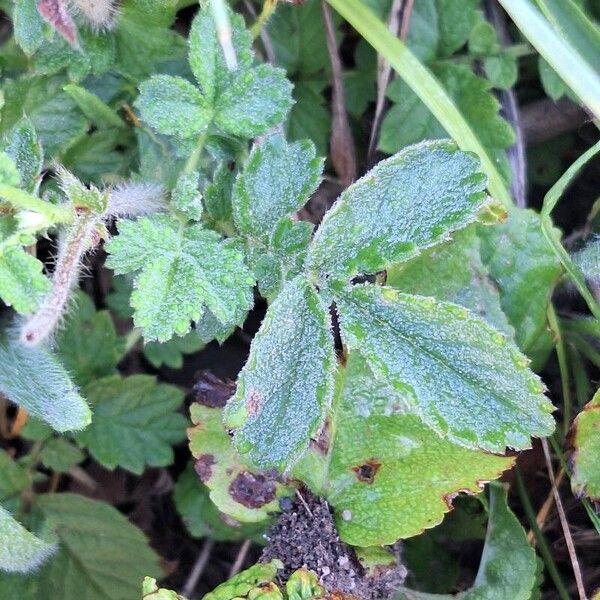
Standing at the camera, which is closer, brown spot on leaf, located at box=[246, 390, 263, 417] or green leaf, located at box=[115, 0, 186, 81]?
brown spot on leaf, located at box=[246, 390, 263, 417]

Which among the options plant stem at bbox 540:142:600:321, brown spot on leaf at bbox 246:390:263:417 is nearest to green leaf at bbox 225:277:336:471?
brown spot on leaf at bbox 246:390:263:417

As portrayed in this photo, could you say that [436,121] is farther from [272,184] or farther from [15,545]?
[15,545]

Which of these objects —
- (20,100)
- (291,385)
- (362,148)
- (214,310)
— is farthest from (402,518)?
(20,100)

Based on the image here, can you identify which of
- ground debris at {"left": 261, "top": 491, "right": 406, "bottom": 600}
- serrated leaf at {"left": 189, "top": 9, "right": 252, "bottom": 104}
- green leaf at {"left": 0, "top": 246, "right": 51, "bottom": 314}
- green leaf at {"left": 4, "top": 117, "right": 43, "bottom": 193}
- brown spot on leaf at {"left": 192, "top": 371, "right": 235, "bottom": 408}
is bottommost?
ground debris at {"left": 261, "top": 491, "right": 406, "bottom": 600}

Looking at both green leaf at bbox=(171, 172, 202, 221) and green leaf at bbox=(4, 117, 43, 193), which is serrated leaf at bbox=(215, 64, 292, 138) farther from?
green leaf at bbox=(4, 117, 43, 193)

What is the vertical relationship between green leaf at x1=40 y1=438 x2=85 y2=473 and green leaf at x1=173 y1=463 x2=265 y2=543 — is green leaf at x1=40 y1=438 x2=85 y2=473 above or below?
above

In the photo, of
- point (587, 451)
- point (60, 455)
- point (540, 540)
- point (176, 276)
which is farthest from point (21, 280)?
point (540, 540)

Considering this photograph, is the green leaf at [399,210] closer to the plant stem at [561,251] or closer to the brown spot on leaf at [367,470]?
the plant stem at [561,251]
